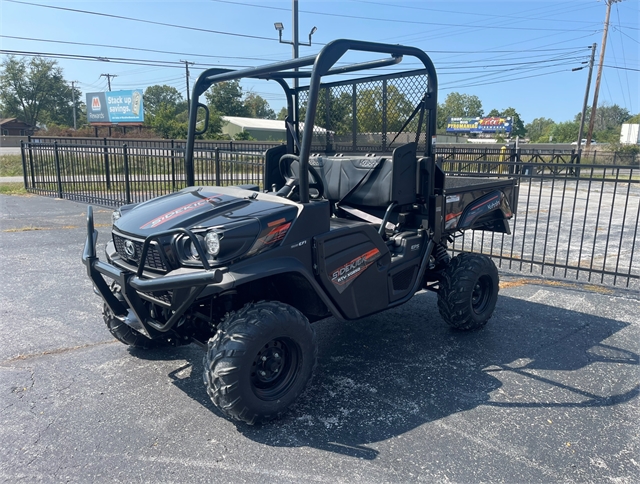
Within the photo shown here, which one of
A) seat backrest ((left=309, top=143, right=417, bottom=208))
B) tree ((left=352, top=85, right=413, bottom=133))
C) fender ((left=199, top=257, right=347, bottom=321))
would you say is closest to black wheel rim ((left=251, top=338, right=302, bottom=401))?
fender ((left=199, top=257, right=347, bottom=321))

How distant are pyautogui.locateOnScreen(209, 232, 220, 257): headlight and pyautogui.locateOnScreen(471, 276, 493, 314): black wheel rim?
8.90ft

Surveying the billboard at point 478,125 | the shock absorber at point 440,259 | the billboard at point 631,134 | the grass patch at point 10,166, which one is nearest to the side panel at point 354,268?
the shock absorber at point 440,259

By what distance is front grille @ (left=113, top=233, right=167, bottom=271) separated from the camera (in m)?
3.14

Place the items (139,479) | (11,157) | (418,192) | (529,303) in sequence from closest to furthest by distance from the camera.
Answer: (139,479)
(418,192)
(529,303)
(11,157)

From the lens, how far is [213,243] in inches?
115

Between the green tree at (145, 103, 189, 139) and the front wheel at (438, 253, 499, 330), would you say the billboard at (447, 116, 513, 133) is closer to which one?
the green tree at (145, 103, 189, 139)

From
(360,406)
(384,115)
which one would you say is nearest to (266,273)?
(360,406)

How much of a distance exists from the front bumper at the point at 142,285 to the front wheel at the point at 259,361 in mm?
312

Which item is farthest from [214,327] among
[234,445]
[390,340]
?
[390,340]

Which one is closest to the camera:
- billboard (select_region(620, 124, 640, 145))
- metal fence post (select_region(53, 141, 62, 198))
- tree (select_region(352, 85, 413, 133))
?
tree (select_region(352, 85, 413, 133))

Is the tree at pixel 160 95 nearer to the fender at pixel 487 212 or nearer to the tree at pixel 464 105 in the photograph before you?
the tree at pixel 464 105

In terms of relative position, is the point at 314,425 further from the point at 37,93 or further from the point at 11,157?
the point at 37,93

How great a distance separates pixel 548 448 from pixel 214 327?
2.23 metres

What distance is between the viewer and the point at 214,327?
11.6ft
